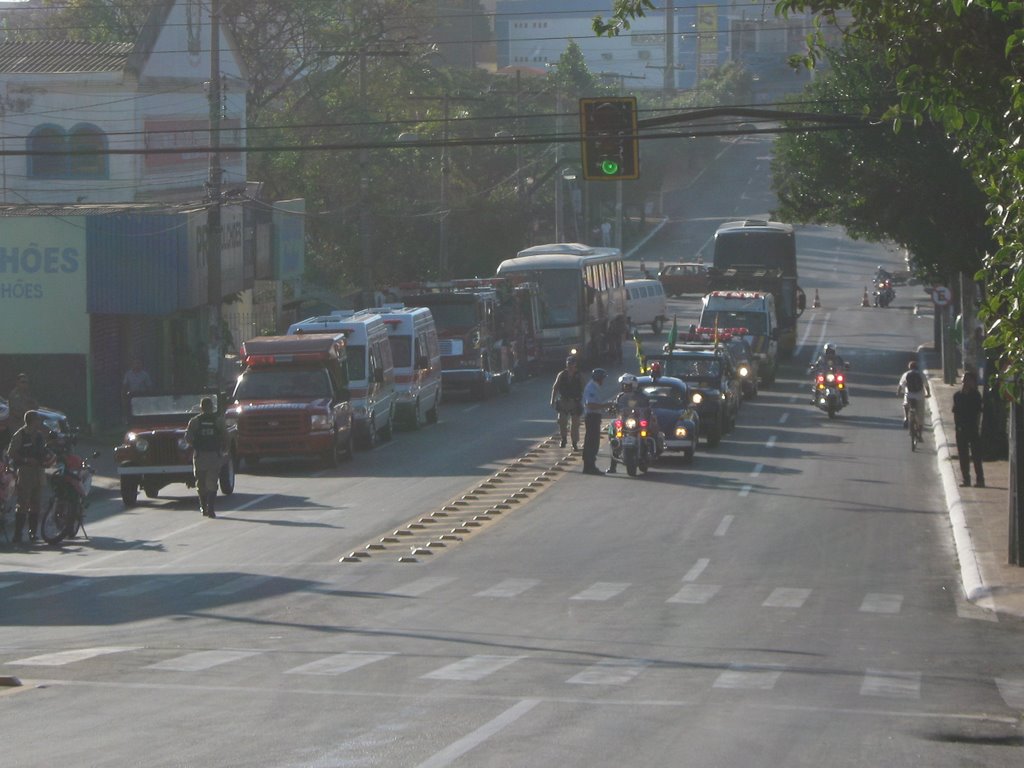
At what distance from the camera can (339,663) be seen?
41.7 ft

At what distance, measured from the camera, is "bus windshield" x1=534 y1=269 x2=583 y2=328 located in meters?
48.8

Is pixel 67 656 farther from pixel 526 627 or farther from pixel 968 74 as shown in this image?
pixel 968 74

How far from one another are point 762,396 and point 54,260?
19135 millimetres

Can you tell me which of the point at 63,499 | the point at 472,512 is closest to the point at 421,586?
the point at 472,512

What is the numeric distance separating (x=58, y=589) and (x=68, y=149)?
109 ft

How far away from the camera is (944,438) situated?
33.2 metres

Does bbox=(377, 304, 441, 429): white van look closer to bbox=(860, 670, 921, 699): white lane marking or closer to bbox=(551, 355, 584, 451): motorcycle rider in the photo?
bbox=(551, 355, 584, 451): motorcycle rider

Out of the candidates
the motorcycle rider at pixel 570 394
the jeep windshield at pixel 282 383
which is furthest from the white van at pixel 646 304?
the jeep windshield at pixel 282 383

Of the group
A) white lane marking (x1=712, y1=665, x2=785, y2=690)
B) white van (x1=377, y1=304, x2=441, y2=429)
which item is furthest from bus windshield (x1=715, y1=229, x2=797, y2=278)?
white lane marking (x1=712, y1=665, x2=785, y2=690)

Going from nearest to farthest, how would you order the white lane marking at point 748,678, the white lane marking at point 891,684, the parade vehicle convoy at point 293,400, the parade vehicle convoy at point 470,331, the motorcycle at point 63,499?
the white lane marking at point 891,684 < the white lane marking at point 748,678 < the motorcycle at point 63,499 < the parade vehicle convoy at point 293,400 < the parade vehicle convoy at point 470,331

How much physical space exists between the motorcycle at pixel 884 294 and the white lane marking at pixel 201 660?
68.7m

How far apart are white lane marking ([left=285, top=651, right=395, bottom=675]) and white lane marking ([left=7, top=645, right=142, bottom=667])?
1798 millimetres

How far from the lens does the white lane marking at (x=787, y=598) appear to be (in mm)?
16531

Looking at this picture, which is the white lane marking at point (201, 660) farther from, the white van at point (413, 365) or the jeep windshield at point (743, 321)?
the jeep windshield at point (743, 321)
